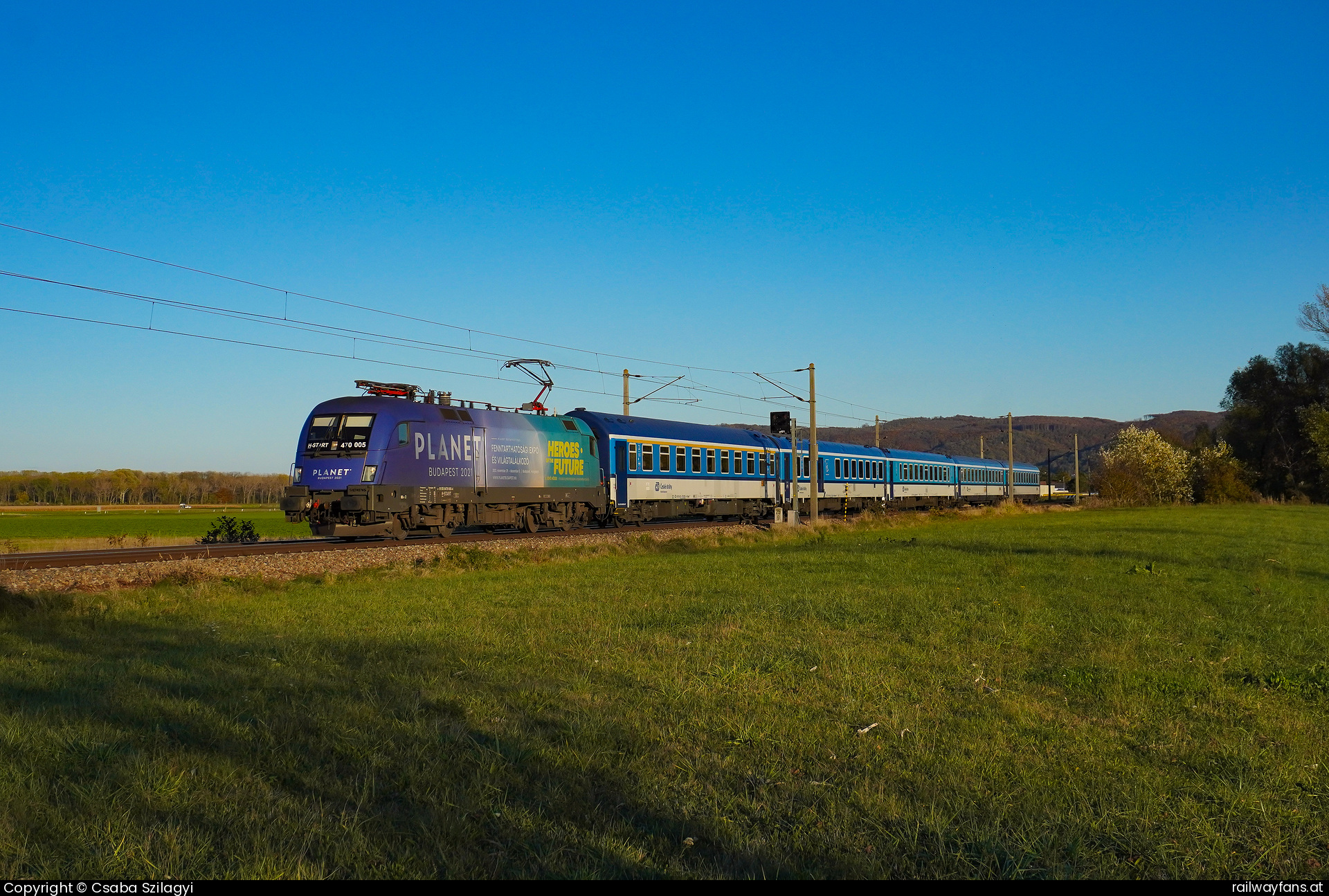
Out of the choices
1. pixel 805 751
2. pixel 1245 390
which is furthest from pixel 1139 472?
pixel 805 751

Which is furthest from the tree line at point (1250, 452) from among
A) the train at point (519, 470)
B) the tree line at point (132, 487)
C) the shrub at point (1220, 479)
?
the tree line at point (132, 487)

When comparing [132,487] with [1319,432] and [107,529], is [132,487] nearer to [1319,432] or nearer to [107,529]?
[107,529]

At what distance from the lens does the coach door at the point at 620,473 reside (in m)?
33.2

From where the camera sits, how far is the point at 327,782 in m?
5.10

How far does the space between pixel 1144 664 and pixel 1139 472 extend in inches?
3005

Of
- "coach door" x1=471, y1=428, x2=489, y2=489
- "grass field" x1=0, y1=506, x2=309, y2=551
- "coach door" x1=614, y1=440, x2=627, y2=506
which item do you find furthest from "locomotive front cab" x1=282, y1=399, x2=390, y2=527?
"coach door" x1=614, y1=440, x2=627, y2=506

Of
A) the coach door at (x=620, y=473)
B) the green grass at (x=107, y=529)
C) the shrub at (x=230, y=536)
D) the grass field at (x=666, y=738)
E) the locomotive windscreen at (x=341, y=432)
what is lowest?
the green grass at (x=107, y=529)

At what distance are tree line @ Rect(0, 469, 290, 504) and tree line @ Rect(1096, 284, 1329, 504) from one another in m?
115

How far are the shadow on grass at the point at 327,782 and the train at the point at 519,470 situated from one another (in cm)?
1449

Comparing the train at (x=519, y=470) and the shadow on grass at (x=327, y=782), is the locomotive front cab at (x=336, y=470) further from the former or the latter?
the shadow on grass at (x=327, y=782)

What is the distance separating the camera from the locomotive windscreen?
74.3 ft

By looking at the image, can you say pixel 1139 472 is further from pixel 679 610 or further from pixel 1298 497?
pixel 679 610

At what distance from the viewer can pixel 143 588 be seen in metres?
14.7

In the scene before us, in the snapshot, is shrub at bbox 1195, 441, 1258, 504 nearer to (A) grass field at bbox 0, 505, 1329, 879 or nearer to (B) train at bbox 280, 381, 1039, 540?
(B) train at bbox 280, 381, 1039, 540
